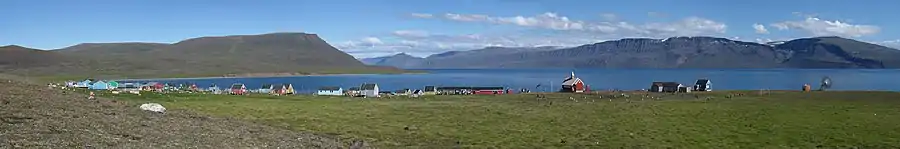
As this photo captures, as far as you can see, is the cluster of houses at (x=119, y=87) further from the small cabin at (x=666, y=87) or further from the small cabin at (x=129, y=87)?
the small cabin at (x=666, y=87)

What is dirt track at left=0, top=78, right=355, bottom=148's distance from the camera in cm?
2148

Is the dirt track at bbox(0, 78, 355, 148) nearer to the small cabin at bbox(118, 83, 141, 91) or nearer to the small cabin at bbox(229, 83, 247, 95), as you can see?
the small cabin at bbox(118, 83, 141, 91)

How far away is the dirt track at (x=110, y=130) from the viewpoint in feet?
70.5

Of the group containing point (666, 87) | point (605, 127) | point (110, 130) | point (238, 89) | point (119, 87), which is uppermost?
point (119, 87)

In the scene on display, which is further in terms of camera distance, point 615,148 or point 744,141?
point 744,141

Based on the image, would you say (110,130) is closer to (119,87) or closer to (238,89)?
(119,87)

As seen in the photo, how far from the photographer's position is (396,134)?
107 ft

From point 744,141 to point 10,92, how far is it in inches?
1216

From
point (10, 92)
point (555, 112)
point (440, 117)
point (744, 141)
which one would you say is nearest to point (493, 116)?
point (440, 117)

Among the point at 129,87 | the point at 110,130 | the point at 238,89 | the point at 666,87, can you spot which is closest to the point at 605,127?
the point at 110,130

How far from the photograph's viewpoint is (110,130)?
24391mm

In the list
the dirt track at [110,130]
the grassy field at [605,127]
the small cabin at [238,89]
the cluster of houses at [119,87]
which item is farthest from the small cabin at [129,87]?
the dirt track at [110,130]

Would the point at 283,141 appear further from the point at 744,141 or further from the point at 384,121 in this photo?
the point at 744,141

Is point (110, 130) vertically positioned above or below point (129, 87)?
below
